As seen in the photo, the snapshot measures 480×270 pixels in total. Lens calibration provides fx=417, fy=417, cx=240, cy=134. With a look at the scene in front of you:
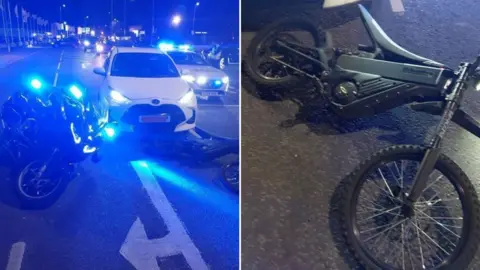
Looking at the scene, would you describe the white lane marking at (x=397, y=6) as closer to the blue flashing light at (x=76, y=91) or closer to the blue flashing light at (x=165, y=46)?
the blue flashing light at (x=165, y=46)

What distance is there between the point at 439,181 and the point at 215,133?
0.88m

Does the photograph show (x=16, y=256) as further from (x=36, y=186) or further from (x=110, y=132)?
(x=110, y=132)

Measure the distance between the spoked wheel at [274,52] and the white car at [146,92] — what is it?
0.51 meters

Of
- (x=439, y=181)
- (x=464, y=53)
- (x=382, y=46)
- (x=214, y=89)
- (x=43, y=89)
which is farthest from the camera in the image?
(x=464, y=53)

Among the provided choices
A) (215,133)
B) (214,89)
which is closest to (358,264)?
(215,133)

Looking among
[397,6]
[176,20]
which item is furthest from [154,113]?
[397,6]

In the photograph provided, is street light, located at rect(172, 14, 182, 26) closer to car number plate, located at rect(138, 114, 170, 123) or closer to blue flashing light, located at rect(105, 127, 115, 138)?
car number plate, located at rect(138, 114, 170, 123)

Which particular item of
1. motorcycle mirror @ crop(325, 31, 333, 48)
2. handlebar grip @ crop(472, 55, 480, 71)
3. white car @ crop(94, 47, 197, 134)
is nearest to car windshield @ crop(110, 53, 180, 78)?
white car @ crop(94, 47, 197, 134)

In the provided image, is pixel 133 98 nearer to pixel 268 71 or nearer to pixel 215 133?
pixel 215 133

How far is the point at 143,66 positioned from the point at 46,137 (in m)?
0.40

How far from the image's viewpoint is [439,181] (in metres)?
1.60

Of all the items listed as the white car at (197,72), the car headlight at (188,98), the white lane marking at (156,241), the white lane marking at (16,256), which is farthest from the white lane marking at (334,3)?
the white lane marking at (16,256)

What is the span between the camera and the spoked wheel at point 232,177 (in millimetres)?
1539

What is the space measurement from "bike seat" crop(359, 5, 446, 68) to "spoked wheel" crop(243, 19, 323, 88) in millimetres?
226
